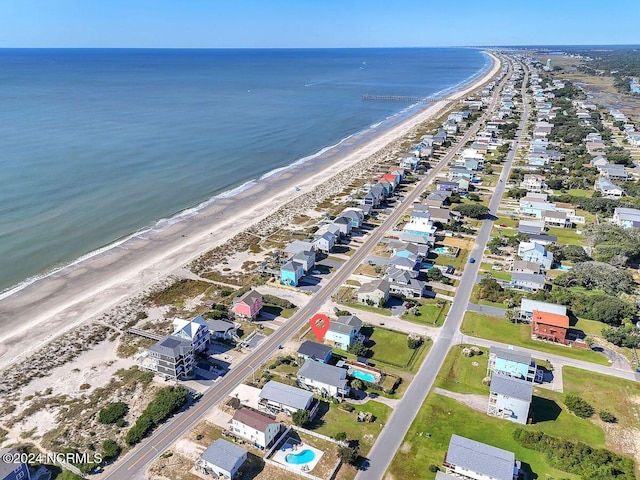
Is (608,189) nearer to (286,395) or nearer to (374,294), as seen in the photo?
(374,294)

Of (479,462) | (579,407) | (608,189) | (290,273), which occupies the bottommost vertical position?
(579,407)

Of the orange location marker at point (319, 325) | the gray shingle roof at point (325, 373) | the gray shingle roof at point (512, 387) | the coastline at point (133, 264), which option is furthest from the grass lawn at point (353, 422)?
the coastline at point (133, 264)

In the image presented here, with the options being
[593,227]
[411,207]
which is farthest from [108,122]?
[593,227]

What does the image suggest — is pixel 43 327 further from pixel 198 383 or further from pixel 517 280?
pixel 517 280

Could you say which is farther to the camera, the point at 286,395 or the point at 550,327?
the point at 550,327

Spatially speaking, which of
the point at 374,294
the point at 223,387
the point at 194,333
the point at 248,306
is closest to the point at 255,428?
the point at 223,387

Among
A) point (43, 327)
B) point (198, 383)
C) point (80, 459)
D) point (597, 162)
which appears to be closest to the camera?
point (80, 459)

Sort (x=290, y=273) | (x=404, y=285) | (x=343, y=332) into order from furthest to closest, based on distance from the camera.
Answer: (x=290, y=273)
(x=404, y=285)
(x=343, y=332)
